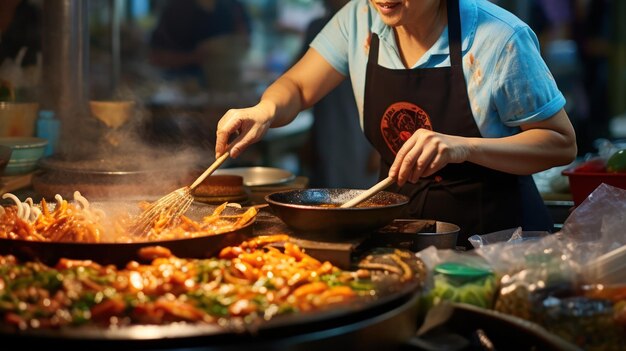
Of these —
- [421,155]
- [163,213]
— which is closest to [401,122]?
[421,155]

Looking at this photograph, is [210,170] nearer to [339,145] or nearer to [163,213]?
[163,213]

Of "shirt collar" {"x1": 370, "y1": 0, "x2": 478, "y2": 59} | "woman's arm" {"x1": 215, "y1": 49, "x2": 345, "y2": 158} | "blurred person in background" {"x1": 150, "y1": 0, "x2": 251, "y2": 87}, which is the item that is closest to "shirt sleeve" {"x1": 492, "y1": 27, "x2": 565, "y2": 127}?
"shirt collar" {"x1": 370, "y1": 0, "x2": 478, "y2": 59}

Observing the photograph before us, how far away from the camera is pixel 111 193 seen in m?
3.36

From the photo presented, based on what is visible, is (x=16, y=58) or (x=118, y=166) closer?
(x=118, y=166)

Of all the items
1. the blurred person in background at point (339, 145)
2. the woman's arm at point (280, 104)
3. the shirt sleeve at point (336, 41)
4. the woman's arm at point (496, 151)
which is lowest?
the blurred person in background at point (339, 145)

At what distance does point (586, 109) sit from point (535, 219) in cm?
673

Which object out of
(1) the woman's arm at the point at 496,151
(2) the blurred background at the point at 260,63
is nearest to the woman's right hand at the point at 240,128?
(1) the woman's arm at the point at 496,151

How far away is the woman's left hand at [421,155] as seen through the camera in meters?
2.58

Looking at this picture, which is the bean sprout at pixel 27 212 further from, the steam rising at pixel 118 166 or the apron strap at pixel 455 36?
the apron strap at pixel 455 36

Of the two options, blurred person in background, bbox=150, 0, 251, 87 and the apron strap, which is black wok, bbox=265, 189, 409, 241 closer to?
the apron strap

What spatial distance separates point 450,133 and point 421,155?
77cm

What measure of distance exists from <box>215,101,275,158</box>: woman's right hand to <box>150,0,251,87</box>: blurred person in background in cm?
572

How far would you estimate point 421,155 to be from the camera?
8.47 feet

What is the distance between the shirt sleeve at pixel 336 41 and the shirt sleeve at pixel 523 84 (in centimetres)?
82
